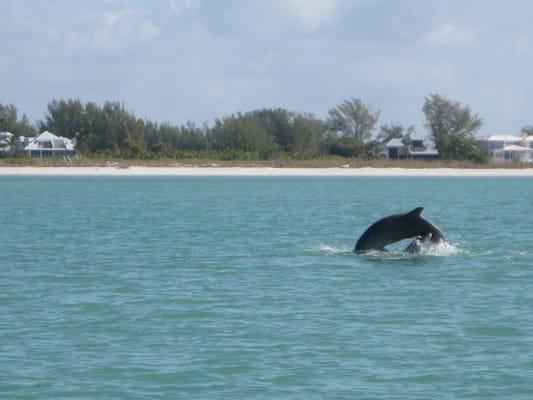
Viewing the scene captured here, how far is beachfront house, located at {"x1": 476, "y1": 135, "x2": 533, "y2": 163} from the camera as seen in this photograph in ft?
454

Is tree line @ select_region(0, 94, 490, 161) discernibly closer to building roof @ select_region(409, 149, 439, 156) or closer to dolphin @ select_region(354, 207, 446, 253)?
building roof @ select_region(409, 149, 439, 156)

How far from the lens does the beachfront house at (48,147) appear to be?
125 meters

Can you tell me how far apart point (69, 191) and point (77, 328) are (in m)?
56.9

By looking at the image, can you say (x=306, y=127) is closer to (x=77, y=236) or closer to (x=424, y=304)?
(x=77, y=236)

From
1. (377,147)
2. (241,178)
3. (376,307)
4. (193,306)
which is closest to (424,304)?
(376,307)

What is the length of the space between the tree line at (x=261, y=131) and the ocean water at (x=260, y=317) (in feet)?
309

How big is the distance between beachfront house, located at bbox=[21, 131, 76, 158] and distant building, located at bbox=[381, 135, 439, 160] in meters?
35.2

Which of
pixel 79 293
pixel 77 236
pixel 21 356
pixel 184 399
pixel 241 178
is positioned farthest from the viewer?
pixel 241 178

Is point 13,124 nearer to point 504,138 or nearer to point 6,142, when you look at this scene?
point 6,142

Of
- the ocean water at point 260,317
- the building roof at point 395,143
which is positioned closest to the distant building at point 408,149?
the building roof at point 395,143

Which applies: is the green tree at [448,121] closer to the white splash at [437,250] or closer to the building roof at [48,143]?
the building roof at [48,143]

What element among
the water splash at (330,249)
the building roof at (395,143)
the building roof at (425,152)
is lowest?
the water splash at (330,249)

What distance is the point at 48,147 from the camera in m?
125

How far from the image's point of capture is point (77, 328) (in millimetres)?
16609
